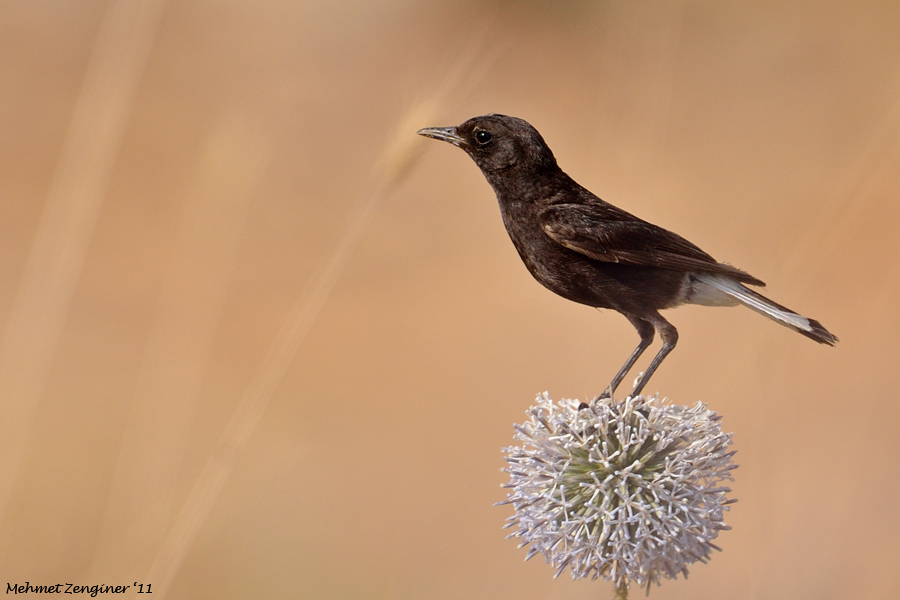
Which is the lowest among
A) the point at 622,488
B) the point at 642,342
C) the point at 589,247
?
the point at 622,488

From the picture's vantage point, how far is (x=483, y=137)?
1.22m

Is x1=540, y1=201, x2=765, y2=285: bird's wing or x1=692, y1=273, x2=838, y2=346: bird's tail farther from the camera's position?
x1=540, y1=201, x2=765, y2=285: bird's wing

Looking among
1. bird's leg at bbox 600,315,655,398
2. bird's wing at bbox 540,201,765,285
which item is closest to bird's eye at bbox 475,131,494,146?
bird's wing at bbox 540,201,765,285

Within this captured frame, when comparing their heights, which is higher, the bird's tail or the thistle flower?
the bird's tail

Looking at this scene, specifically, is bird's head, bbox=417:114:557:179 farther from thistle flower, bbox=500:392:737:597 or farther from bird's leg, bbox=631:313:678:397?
thistle flower, bbox=500:392:737:597

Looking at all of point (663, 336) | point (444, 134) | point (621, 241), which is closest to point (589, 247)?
point (621, 241)

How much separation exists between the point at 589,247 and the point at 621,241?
5 centimetres

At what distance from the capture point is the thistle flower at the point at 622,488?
1116 mm

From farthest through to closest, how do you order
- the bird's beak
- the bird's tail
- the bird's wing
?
the bird's beak < the bird's wing < the bird's tail

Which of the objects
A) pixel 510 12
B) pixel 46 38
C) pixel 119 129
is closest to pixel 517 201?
pixel 119 129

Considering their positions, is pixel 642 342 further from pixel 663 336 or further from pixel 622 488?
pixel 622 488

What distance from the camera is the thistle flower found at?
1.12 metres

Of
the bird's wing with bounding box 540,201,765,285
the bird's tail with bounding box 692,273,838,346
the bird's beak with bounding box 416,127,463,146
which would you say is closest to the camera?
the bird's tail with bounding box 692,273,838,346

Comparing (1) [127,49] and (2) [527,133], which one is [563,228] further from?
(1) [127,49]
